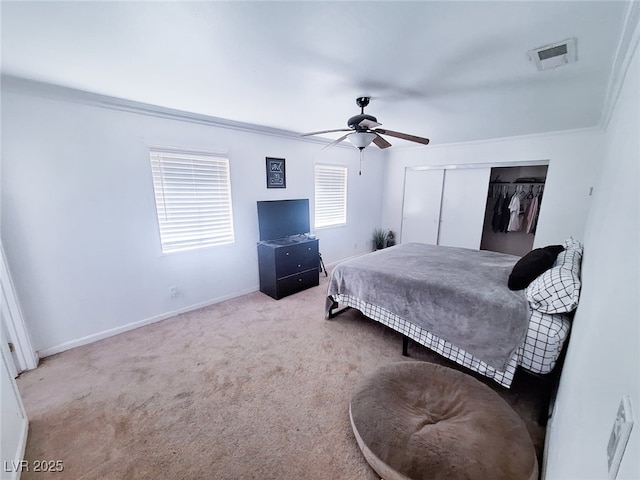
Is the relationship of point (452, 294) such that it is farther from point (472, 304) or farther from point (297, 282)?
point (297, 282)

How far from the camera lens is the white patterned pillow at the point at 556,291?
1.57m

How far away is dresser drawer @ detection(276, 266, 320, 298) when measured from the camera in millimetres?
3460

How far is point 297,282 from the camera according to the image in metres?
3.65

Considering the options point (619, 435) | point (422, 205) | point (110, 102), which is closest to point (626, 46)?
point (619, 435)

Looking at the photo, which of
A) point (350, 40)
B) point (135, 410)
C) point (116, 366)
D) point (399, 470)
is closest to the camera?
point (399, 470)

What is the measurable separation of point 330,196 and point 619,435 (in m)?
4.29

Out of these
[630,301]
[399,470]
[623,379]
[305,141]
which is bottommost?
[399,470]

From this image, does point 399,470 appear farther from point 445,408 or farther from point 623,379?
point 623,379

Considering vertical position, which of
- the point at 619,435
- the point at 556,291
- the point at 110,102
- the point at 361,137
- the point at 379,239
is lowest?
the point at 379,239

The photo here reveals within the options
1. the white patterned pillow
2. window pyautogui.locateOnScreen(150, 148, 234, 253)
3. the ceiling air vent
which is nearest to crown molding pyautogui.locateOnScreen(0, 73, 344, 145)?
window pyautogui.locateOnScreen(150, 148, 234, 253)

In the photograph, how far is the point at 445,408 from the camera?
1.53 m

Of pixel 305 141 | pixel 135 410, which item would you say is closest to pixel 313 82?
pixel 305 141

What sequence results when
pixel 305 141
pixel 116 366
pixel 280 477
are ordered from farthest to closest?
pixel 305 141, pixel 116 366, pixel 280 477

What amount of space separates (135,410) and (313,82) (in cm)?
274
